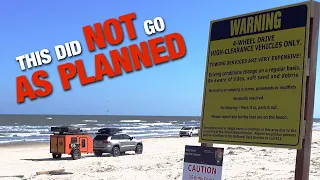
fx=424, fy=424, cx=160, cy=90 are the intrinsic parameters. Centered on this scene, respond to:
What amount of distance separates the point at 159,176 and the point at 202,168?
9.47 meters

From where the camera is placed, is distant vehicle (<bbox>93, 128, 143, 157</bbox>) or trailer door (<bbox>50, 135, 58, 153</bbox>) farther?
distant vehicle (<bbox>93, 128, 143, 157</bbox>)

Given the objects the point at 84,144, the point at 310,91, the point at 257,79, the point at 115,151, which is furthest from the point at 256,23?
the point at 115,151

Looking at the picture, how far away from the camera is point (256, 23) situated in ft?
16.1

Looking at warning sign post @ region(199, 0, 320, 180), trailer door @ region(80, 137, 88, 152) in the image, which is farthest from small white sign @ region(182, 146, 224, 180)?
trailer door @ region(80, 137, 88, 152)

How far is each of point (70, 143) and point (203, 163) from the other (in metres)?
20.6

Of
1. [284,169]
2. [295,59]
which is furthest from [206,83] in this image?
[284,169]

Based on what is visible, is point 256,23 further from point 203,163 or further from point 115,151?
point 115,151

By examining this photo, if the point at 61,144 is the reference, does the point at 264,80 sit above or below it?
above

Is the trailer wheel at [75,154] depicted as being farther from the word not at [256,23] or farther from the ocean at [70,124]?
the ocean at [70,124]

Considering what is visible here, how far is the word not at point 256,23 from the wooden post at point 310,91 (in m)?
0.37

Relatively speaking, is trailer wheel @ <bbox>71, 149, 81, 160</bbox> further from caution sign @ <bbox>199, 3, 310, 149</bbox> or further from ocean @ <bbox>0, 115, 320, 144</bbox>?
ocean @ <bbox>0, 115, 320, 144</bbox>

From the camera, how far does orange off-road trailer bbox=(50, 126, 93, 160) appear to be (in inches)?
966

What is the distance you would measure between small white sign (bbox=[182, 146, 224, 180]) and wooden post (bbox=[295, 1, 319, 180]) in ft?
2.97

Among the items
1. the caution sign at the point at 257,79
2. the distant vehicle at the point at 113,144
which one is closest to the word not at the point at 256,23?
the caution sign at the point at 257,79
